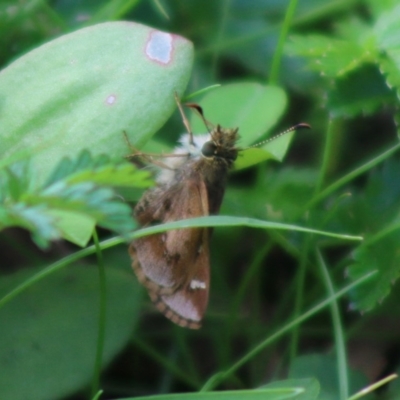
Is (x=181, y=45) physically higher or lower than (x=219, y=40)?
higher

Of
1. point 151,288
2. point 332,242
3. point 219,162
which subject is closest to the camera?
point 151,288

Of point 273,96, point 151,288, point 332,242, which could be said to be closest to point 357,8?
point 273,96

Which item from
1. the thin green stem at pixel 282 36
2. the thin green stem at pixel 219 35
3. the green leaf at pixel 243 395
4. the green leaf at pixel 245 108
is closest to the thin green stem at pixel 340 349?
the green leaf at pixel 243 395

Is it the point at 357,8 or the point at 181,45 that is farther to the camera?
the point at 357,8

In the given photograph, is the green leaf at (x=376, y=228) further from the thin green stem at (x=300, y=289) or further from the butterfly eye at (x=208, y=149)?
the butterfly eye at (x=208, y=149)

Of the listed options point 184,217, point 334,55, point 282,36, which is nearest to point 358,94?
point 334,55

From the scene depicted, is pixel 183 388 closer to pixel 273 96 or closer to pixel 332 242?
pixel 332 242

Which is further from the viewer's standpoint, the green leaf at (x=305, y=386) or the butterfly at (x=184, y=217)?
the butterfly at (x=184, y=217)

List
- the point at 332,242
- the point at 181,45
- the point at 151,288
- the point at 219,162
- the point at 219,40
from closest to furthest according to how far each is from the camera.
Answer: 1. the point at 181,45
2. the point at 151,288
3. the point at 219,162
4. the point at 332,242
5. the point at 219,40

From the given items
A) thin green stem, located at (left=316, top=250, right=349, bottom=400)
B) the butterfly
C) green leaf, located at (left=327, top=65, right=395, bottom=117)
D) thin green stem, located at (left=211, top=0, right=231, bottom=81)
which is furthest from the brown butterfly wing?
thin green stem, located at (left=211, top=0, right=231, bottom=81)

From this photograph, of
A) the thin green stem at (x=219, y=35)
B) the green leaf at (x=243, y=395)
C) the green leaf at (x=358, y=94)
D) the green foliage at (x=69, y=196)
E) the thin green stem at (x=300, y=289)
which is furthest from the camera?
the thin green stem at (x=219, y=35)
